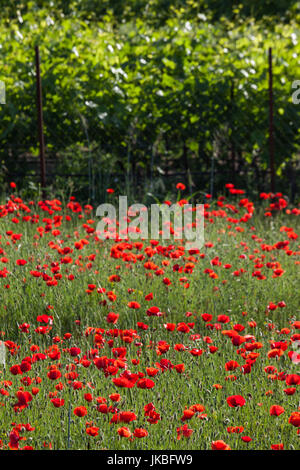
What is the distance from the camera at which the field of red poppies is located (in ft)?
8.43

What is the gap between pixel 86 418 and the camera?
110 inches

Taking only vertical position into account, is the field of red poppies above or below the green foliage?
below

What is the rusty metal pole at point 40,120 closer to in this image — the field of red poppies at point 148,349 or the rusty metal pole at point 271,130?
the field of red poppies at point 148,349

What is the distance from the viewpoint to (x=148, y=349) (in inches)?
139

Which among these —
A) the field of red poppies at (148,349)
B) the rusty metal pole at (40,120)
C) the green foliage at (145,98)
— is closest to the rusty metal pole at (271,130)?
the green foliage at (145,98)

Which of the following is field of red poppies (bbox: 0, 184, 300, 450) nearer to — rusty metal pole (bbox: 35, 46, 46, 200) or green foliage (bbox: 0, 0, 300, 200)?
rusty metal pole (bbox: 35, 46, 46, 200)

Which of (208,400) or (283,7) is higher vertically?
(283,7)

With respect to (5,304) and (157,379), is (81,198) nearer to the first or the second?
(5,304)

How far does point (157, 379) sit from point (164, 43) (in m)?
5.78

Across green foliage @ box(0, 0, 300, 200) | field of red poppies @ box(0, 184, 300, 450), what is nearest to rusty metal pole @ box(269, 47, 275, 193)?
green foliage @ box(0, 0, 300, 200)

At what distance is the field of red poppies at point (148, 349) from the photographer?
101 inches

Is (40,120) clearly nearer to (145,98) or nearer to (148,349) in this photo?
(145,98)

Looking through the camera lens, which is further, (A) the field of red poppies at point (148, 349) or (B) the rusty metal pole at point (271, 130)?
(B) the rusty metal pole at point (271, 130)
